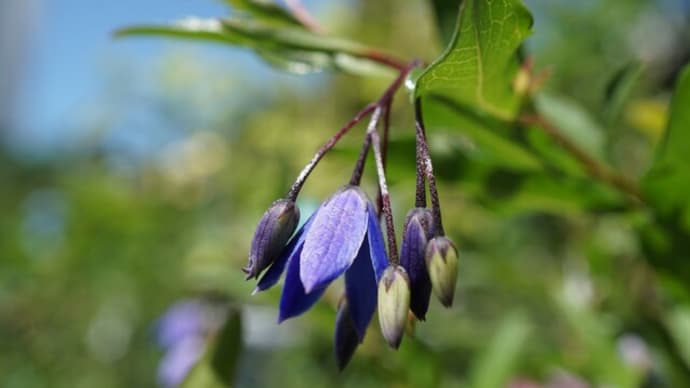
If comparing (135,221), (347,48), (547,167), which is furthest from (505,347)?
(135,221)

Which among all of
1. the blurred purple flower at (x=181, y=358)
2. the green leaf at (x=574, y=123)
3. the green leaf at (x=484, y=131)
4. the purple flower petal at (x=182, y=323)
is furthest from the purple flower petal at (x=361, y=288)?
the purple flower petal at (x=182, y=323)

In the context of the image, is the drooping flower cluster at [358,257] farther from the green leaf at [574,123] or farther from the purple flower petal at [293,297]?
the green leaf at [574,123]

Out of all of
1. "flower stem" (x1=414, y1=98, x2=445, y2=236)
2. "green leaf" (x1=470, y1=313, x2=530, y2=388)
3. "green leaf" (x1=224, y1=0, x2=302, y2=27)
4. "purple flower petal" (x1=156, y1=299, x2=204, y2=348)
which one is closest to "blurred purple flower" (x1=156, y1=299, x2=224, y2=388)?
"purple flower petal" (x1=156, y1=299, x2=204, y2=348)

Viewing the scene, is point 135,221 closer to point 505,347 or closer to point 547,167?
point 505,347

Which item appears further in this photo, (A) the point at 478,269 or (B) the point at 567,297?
(A) the point at 478,269

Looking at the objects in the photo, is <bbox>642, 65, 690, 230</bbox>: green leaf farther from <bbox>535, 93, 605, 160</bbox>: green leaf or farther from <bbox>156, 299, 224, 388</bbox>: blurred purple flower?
<bbox>156, 299, 224, 388</bbox>: blurred purple flower

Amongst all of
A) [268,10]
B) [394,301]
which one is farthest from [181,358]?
[394,301]
